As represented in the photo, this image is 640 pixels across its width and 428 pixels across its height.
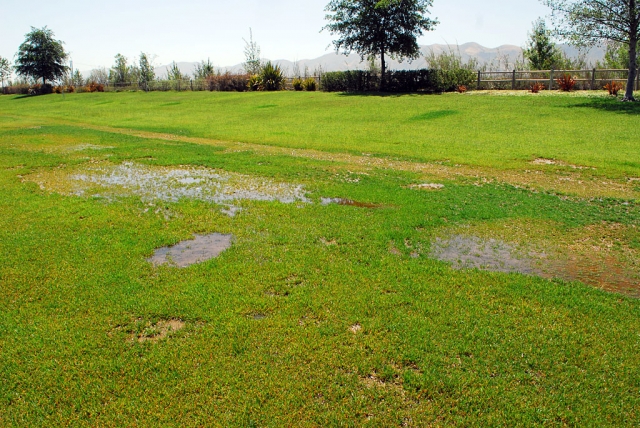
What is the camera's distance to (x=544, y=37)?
111 feet

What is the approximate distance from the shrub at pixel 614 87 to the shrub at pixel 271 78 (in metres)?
23.2

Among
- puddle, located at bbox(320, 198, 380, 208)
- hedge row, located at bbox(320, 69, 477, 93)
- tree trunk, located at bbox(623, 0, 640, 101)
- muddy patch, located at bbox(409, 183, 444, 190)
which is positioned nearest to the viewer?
puddle, located at bbox(320, 198, 380, 208)

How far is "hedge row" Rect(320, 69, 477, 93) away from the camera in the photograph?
3078 cm

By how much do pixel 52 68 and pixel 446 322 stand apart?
6102cm

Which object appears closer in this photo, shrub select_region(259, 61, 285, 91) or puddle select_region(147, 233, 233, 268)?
puddle select_region(147, 233, 233, 268)

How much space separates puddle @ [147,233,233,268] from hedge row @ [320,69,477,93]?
90.9 feet

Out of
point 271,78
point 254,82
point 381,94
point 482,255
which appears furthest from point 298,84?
point 482,255

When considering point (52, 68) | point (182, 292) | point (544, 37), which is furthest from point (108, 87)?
point (182, 292)

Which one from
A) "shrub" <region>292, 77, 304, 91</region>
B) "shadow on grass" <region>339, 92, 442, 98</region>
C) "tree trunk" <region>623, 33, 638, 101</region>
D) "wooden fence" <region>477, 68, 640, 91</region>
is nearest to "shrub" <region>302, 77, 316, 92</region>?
"shrub" <region>292, 77, 304, 91</region>

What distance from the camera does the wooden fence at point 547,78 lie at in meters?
27.1

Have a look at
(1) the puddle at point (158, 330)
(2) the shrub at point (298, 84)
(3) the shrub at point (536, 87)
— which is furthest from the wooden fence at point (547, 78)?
(1) the puddle at point (158, 330)

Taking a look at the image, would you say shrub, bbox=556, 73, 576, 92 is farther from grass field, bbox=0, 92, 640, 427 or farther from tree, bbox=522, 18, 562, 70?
grass field, bbox=0, 92, 640, 427

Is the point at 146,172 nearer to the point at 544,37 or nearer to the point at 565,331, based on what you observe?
the point at 565,331

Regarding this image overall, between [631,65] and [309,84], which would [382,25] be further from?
[631,65]
